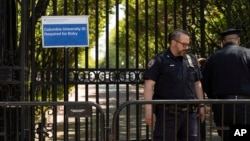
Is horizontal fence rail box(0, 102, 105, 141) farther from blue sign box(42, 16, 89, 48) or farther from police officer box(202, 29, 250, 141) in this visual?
police officer box(202, 29, 250, 141)

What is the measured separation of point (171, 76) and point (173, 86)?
0.12 m

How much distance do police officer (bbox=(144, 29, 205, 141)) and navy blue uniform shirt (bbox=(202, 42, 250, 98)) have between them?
330 millimetres

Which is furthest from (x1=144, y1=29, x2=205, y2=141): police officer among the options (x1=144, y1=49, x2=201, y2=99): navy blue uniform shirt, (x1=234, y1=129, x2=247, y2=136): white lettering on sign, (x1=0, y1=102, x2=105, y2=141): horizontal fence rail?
(x1=0, y1=102, x2=105, y2=141): horizontal fence rail

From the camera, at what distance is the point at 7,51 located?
Result: 26.4 ft

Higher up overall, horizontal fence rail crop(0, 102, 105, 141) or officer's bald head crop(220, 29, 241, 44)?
officer's bald head crop(220, 29, 241, 44)

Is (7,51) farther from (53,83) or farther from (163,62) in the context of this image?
(163,62)

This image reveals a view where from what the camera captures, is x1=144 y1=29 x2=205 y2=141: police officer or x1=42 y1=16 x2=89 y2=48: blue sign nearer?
x1=144 y1=29 x2=205 y2=141: police officer

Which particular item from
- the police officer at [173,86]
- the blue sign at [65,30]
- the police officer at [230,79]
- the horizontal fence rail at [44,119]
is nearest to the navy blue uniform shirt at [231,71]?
the police officer at [230,79]

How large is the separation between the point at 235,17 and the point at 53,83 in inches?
189

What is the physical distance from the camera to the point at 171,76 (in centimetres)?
654

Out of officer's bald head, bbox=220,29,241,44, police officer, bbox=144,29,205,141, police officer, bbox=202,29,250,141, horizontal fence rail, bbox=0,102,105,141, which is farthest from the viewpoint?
officer's bald head, bbox=220,29,241,44

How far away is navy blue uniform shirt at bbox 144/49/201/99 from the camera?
653 cm

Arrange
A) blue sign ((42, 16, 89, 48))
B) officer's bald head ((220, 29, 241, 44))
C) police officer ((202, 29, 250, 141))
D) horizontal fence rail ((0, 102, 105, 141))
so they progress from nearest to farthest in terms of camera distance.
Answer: horizontal fence rail ((0, 102, 105, 141)) → police officer ((202, 29, 250, 141)) → officer's bald head ((220, 29, 241, 44)) → blue sign ((42, 16, 89, 48))

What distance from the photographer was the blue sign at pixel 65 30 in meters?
7.59
